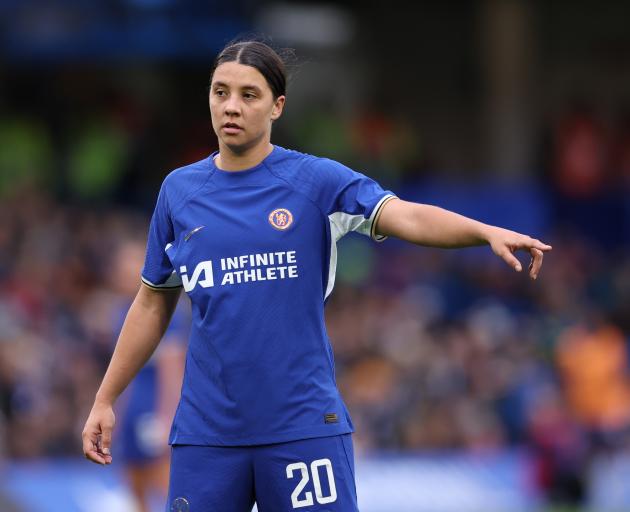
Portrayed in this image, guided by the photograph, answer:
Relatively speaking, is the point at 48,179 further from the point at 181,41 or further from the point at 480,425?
the point at 480,425

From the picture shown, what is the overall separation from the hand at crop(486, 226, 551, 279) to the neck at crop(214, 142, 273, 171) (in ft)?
3.03

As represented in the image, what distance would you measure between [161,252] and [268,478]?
93 cm

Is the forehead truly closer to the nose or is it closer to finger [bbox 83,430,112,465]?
the nose

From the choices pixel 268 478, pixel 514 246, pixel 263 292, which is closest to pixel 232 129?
pixel 263 292

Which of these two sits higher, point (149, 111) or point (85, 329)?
point (149, 111)

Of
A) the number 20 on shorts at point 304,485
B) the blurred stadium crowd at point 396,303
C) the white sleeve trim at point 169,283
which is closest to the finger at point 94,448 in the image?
the white sleeve trim at point 169,283

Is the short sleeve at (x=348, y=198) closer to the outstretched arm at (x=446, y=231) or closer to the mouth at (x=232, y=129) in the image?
the outstretched arm at (x=446, y=231)

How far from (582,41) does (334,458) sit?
1936 cm

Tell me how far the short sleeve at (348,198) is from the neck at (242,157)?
0.70 ft

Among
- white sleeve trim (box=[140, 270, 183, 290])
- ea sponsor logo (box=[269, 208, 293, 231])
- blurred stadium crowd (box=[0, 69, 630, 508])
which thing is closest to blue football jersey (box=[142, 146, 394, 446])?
ea sponsor logo (box=[269, 208, 293, 231])

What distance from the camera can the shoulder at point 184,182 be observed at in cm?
529

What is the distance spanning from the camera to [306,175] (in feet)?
17.2

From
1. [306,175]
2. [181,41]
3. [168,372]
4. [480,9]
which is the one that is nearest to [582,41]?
[480,9]

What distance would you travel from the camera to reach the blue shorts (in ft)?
16.7
